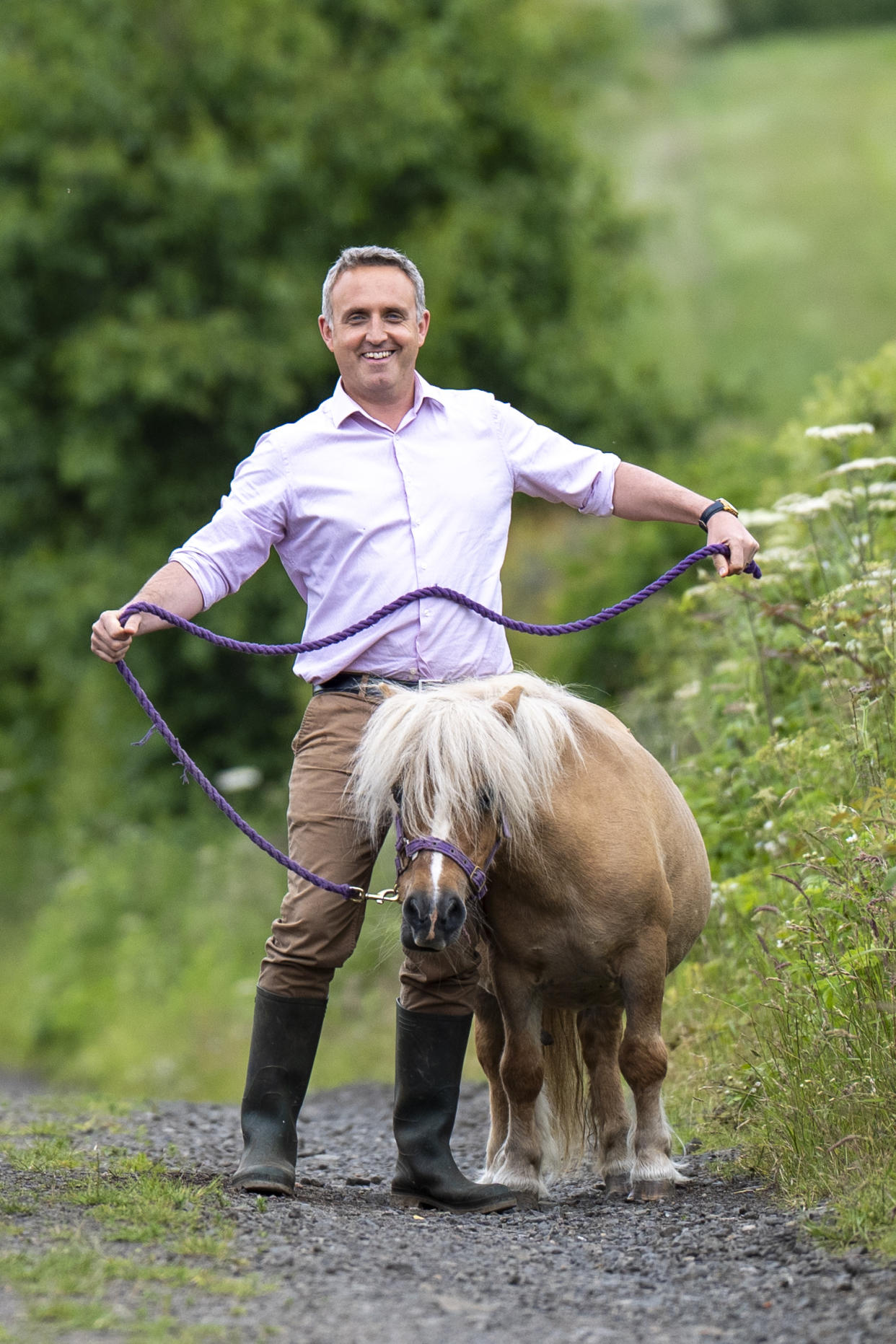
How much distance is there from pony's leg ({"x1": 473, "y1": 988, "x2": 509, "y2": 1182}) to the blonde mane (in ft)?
3.05

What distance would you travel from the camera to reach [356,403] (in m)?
4.57

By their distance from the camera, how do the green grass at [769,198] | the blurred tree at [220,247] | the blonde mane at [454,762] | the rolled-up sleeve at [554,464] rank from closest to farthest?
the blonde mane at [454,762]
the rolled-up sleeve at [554,464]
the blurred tree at [220,247]
the green grass at [769,198]

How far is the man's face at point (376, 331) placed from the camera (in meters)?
4.47

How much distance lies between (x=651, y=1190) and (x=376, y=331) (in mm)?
2477

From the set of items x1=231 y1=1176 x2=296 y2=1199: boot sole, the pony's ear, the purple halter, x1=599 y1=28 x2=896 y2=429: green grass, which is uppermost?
x1=599 y1=28 x2=896 y2=429: green grass

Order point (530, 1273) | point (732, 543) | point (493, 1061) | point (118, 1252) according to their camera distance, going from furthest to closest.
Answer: point (493, 1061), point (732, 543), point (530, 1273), point (118, 1252)

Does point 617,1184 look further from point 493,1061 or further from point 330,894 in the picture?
point 330,894

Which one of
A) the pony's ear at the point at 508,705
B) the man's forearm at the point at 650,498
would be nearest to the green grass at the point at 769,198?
the man's forearm at the point at 650,498

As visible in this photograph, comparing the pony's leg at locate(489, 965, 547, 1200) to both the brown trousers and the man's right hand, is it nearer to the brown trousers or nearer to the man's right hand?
the brown trousers

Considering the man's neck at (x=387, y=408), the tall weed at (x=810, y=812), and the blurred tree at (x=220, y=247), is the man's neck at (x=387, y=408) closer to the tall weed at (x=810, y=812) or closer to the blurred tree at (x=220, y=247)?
the tall weed at (x=810, y=812)

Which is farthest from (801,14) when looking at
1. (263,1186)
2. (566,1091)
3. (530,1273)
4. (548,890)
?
(530,1273)

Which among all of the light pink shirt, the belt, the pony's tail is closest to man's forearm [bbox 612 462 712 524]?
the light pink shirt

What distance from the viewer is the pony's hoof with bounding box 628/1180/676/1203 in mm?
4457

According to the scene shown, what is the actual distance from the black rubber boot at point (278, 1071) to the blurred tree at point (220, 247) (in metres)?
8.66
